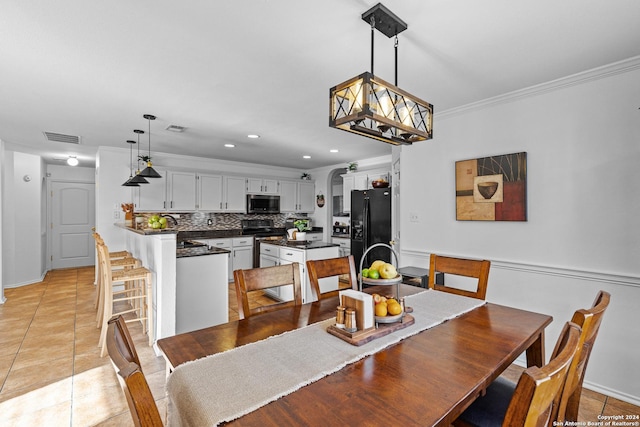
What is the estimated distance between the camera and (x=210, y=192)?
5.82m

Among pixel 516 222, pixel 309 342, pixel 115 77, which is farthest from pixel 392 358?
pixel 115 77

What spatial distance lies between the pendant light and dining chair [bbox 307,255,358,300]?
2.84 feet

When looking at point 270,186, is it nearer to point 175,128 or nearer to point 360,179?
point 360,179

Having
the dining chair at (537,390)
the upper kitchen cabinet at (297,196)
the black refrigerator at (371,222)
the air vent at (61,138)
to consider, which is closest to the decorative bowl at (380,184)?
the black refrigerator at (371,222)

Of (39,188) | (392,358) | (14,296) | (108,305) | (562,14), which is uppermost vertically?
(562,14)

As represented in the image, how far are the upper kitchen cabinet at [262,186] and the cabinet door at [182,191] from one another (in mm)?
1125

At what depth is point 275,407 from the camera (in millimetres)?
808

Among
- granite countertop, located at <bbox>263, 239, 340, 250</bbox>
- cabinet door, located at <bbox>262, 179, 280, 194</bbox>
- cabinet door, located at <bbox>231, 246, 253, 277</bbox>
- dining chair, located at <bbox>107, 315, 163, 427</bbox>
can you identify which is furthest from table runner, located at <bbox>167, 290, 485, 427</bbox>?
cabinet door, located at <bbox>262, 179, 280, 194</bbox>

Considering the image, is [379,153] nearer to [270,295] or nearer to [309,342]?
[270,295]

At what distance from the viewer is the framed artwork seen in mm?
2619

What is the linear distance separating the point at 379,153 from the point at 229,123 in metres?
2.74

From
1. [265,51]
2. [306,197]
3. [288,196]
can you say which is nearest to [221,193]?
[288,196]

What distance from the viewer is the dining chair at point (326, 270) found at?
1883 millimetres

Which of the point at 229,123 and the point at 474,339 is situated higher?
the point at 229,123
